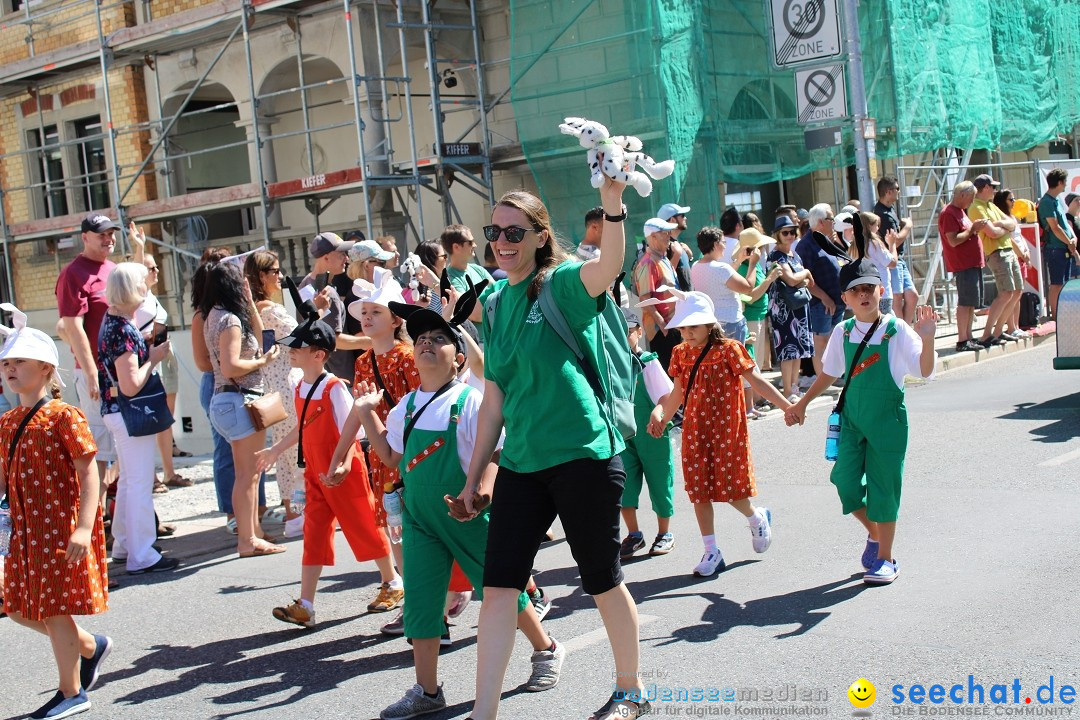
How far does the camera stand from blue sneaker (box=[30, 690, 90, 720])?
202 inches

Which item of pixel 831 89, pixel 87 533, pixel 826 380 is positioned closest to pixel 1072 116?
pixel 831 89

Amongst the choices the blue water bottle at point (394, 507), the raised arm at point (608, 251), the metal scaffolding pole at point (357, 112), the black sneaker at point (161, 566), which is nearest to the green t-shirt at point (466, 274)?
the black sneaker at point (161, 566)

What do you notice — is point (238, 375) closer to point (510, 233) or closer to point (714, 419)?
point (714, 419)

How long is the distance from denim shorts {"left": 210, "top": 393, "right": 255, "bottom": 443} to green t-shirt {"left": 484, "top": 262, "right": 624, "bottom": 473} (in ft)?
13.3

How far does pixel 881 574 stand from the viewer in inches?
233

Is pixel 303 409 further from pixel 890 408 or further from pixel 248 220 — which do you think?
pixel 248 220

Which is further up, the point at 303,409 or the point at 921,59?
the point at 921,59

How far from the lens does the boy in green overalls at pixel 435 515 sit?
15.8 feet

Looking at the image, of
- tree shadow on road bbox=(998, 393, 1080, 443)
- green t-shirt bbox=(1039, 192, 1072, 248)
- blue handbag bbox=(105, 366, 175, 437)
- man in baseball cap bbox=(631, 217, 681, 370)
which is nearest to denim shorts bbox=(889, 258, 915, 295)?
tree shadow on road bbox=(998, 393, 1080, 443)

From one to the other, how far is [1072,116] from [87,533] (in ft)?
64.3

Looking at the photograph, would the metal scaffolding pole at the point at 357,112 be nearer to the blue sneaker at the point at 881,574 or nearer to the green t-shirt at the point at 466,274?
the green t-shirt at the point at 466,274

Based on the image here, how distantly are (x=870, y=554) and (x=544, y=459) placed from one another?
2510 millimetres

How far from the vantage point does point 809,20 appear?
1385 cm

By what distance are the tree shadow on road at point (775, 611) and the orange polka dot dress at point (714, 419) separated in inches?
30.4
